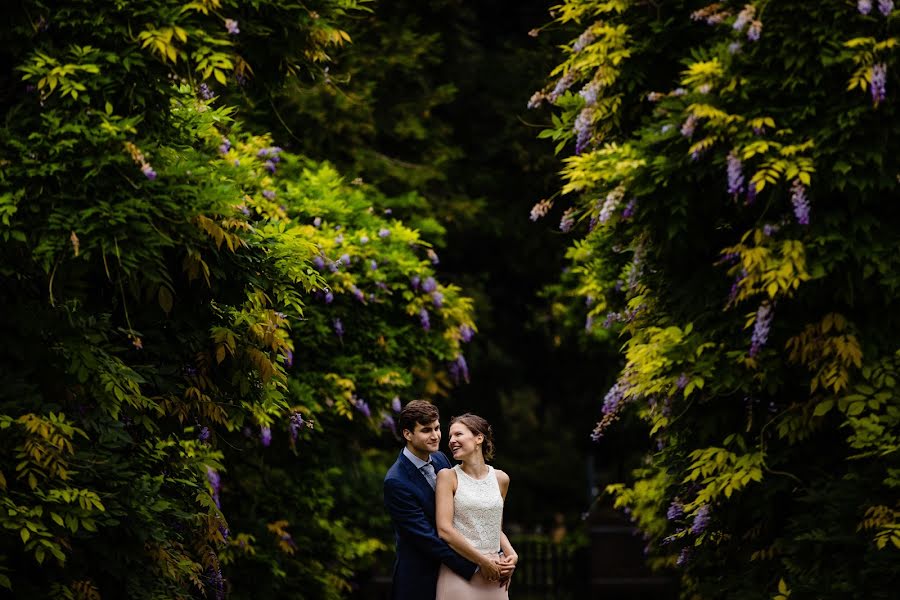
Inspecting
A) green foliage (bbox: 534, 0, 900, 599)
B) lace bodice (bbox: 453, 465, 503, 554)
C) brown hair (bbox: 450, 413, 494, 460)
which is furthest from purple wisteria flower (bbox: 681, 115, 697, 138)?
lace bodice (bbox: 453, 465, 503, 554)

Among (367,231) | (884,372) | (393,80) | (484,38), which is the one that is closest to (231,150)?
(367,231)

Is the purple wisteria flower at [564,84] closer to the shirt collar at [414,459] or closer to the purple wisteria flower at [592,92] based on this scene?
the purple wisteria flower at [592,92]

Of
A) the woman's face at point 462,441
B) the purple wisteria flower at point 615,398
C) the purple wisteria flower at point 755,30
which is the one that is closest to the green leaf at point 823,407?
the purple wisteria flower at point 615,398

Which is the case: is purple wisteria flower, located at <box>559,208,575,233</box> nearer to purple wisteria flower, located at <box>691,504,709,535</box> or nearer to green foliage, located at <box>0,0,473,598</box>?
green foliage, located at <box>0,0,473,598</box>

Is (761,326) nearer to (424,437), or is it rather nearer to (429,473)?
(424,437)

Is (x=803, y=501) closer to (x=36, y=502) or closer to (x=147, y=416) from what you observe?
(x=147, y=416)

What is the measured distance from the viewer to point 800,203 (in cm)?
675

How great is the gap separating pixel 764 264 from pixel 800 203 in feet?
1.38

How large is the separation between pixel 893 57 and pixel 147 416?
4.57 metres

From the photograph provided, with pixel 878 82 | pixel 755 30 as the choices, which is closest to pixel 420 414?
pixel 755 30

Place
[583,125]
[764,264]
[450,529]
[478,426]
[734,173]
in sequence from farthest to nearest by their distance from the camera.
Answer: [583,125]
[478,426]
[450,529]
[764,264]
[734,173]

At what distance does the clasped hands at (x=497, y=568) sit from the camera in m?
7.29

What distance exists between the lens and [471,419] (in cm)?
741

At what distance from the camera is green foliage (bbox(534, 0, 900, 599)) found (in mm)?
6871
